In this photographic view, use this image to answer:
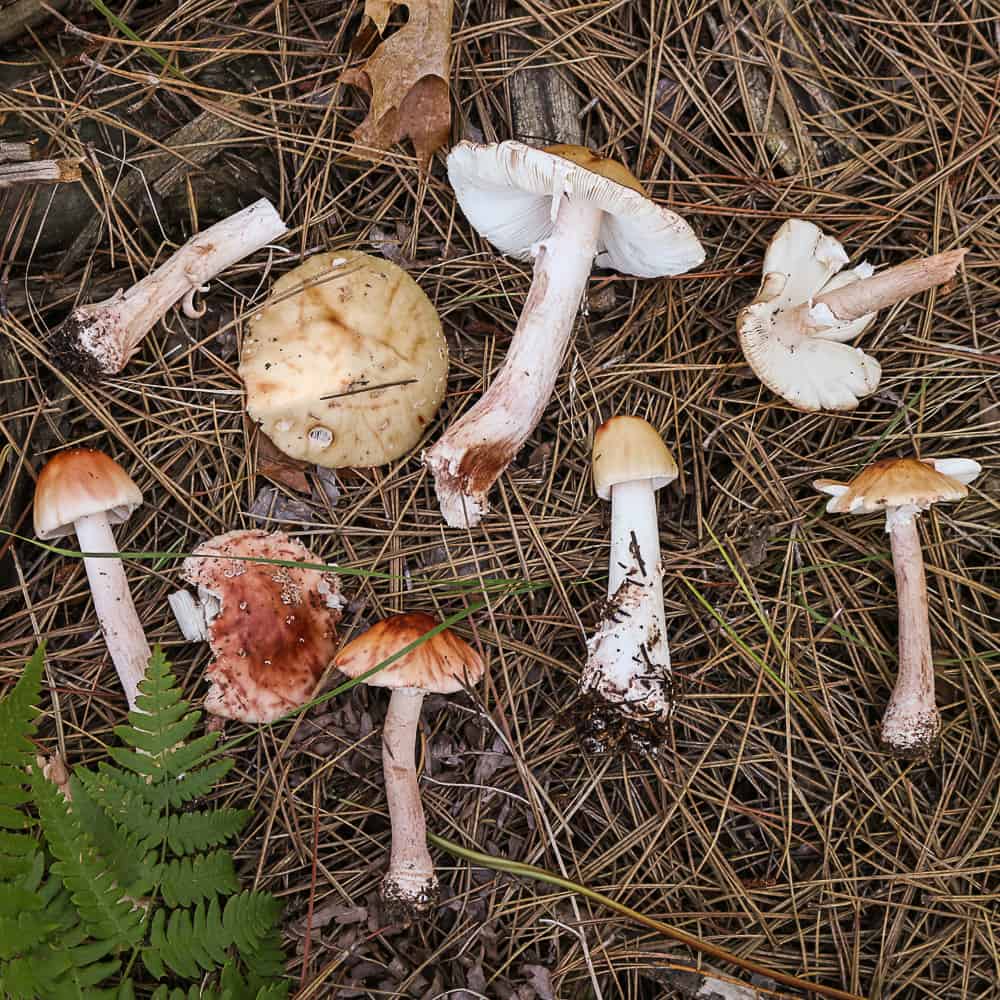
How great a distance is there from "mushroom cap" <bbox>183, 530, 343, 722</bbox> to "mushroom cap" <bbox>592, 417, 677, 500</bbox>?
4.17ft

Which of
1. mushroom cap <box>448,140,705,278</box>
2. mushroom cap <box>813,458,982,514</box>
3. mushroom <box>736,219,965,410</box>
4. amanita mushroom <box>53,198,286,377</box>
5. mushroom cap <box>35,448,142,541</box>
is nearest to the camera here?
mushroom cap <box>448,140,705,278</box>

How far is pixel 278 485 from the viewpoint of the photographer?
→ 141 inches

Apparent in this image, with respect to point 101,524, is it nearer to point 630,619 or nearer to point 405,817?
point 405,817

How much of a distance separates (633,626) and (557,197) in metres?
1.73

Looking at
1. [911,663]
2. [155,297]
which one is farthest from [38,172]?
[911,663]

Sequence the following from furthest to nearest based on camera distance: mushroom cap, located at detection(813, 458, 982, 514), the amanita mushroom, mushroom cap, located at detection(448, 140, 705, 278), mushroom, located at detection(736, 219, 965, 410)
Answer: mushroom, located at detection(736, 219, 965, 410), the amanita mushroom, mushroom cap, located at detection(813, 458, 982, 514), mushroom cap, located at detection(448, 140, 705, 278)

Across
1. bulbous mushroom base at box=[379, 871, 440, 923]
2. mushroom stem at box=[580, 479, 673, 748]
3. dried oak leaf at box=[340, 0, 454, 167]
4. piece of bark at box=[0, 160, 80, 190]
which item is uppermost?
dried oak leaf at box=[340, 0, 454, 167]

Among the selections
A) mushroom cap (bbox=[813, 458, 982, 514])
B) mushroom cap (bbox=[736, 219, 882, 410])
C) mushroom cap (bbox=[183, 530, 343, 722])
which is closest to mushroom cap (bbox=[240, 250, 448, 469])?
mushroom cap (bbox=[183, 530, 343, 722])

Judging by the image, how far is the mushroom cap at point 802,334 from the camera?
3.49 meters

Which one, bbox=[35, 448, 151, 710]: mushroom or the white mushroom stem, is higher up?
bbox=[35, 448, 151, 710]: mushroom

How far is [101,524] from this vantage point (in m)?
3.31

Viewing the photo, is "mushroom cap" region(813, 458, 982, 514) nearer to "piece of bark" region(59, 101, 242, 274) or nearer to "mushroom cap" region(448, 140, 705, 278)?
"mushroom cap" region(448, 140, 705, 278)

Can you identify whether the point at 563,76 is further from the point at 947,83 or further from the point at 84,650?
the point at 84,650

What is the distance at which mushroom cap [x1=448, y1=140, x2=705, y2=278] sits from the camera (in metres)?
2.98
